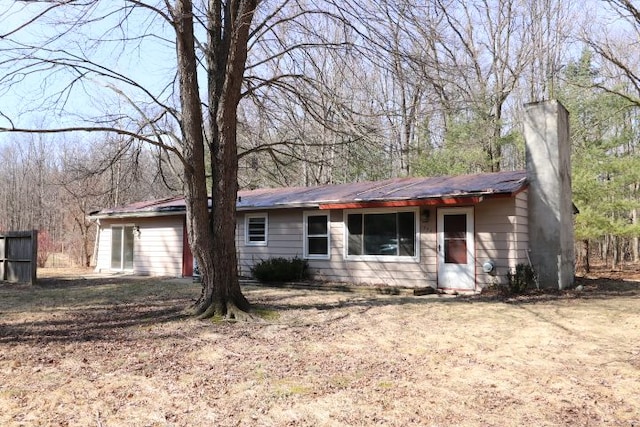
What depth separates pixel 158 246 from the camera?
1720cm

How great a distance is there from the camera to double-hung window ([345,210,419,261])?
483 inches

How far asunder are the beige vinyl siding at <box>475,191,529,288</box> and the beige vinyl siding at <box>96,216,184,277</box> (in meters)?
9.87

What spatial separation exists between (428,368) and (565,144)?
913 cm

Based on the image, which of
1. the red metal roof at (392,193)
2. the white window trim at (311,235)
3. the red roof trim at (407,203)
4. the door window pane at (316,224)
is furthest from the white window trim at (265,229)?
the red roof trim at (407,203)

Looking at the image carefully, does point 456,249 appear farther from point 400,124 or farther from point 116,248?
point 116,248

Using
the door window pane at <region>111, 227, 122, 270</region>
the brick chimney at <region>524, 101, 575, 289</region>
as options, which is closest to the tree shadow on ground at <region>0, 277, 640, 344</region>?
the brick chimney at <region>524, 101, 575, 289</region>

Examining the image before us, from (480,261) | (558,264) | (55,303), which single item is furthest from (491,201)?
(55,303)

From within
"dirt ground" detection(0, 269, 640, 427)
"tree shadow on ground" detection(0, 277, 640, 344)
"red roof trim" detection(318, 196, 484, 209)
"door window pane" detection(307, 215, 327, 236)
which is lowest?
"dirt ground" detection(0, 269, 640, 427)

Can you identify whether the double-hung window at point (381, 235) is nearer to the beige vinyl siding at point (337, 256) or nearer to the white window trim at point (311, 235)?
the beige vinyl siding at point (337, 256)

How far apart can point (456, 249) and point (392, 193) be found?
2156 mm

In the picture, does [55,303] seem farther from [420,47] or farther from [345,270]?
[420,47]

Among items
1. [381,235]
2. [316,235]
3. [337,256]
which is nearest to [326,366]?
[381,235]

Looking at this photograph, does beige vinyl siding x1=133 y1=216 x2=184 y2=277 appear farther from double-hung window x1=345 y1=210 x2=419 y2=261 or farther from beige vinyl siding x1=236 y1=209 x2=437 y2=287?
double-hung window x1=345 y1=210 x2=419 y2=261

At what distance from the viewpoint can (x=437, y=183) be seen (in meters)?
13.2
